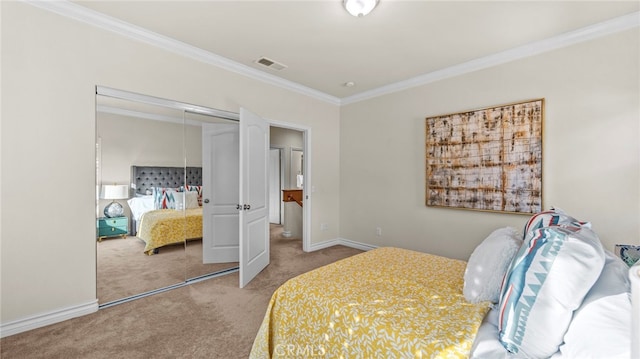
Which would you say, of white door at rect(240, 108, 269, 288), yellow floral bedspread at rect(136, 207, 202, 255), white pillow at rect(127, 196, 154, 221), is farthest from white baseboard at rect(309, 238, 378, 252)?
white pillow at rect(127, 196, 154, 221)

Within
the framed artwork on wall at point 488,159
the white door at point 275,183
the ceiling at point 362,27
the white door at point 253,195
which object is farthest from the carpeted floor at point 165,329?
the white door at point 275,183

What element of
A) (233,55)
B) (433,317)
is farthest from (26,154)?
(433,317)

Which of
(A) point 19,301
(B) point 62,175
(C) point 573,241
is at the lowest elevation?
(A) point 19,301

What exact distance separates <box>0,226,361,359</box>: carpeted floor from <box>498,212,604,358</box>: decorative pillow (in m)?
1.61

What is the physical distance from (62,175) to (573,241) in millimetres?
3377

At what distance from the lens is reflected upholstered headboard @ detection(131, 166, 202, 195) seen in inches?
109

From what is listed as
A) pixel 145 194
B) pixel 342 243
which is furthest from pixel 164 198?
pixel 342 243

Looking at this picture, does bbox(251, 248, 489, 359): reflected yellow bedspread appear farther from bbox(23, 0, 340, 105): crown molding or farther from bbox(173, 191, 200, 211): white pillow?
bbox(23, 0, 340, 105): crown molding

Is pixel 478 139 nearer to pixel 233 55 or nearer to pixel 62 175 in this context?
pixel 233 55

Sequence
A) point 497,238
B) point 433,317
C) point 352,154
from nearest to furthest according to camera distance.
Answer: point 433,317 → point 497,238 → point 352,154

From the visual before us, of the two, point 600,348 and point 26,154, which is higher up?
point 26,154

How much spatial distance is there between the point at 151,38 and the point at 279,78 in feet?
5.17

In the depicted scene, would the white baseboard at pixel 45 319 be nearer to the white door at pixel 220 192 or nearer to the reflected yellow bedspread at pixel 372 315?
the white door at pixel 220 192

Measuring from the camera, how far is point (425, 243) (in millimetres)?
3812
